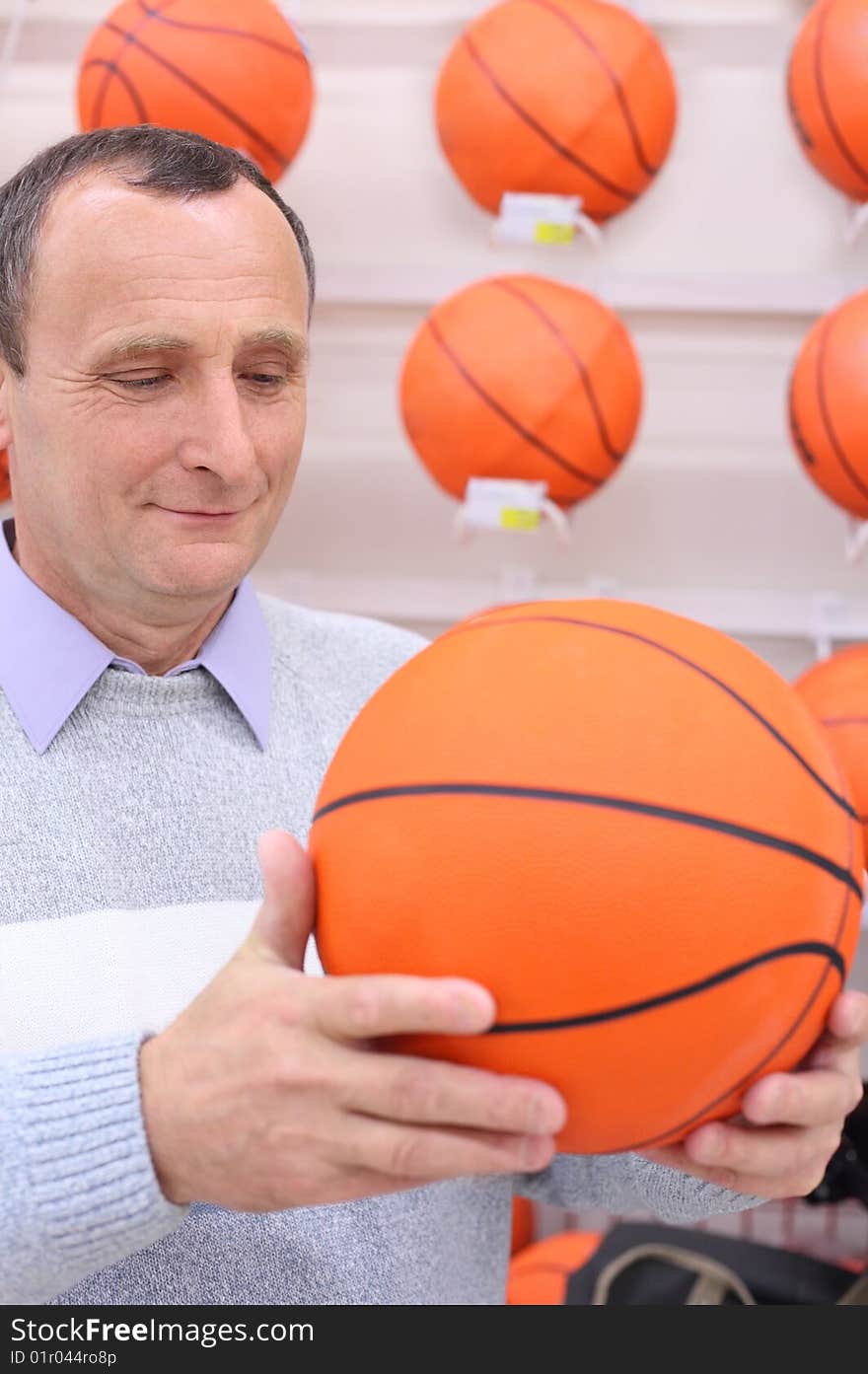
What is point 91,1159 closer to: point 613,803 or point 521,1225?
point 613,803

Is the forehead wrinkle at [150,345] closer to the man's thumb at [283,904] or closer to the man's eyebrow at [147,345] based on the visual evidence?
the man's eyebrow at [147,345]

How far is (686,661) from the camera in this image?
2.82 feet

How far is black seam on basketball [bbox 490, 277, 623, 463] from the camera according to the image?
217 cm

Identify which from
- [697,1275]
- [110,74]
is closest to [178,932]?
[697,1275]

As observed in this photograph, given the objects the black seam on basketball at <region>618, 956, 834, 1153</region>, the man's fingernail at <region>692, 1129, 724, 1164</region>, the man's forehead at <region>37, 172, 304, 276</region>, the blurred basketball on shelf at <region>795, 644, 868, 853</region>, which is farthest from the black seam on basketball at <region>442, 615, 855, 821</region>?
the blurred basketball on shelf at <region>795, 644, 868, 853</region>

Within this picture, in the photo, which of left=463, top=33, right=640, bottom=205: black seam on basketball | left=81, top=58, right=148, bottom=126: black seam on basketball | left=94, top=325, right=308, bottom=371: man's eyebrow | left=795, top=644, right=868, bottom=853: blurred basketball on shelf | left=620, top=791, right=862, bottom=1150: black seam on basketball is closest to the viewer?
Result: left=620, top=791, right=862, bottom=1150: black seam on basketball

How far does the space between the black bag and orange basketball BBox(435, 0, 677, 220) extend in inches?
66.3

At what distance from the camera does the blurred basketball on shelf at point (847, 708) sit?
6.69ft

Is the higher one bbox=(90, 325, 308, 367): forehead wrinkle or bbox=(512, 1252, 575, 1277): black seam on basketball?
bbox=(90, 325, 308, 367): forehead wrinkle

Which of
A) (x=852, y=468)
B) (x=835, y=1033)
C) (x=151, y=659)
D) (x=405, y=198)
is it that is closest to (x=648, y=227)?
(x=405, y=198)

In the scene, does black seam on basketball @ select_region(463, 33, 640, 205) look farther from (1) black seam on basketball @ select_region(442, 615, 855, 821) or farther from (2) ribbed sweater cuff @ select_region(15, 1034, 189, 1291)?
(2) ribbed sweater cuff @ select_region(15, 1034, 189, 1291)

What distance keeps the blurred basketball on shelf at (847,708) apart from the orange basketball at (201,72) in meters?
1.18

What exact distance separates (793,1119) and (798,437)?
5.15 ft

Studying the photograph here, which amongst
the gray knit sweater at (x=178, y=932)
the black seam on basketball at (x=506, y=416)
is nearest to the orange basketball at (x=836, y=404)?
the black seam on basketball at (x=506, y=416)
